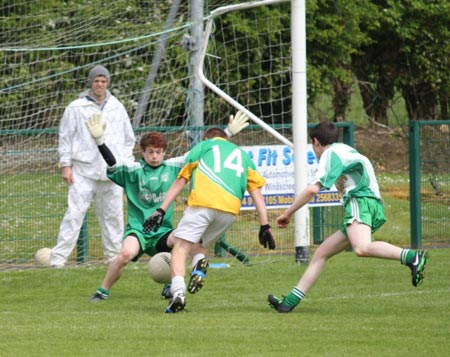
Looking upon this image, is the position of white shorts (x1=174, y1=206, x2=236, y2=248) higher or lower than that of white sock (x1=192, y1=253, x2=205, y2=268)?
higher

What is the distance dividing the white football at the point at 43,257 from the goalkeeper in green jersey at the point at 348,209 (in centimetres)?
473

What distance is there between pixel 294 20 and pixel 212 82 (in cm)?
216

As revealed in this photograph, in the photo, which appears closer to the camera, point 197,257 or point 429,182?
point 197,257

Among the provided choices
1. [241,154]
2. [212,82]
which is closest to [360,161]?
[241,154]

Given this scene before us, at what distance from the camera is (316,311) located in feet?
32.1

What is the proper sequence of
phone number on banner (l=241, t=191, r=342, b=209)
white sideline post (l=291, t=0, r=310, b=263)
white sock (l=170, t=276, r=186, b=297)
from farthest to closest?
phone number on banner (l=241, t=191, r=342, b=209)
white sideline post (l=291, t=0, r=310, b=263)
white sock (l=170, t=276, r=186, b=297)

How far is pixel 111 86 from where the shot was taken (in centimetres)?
1634

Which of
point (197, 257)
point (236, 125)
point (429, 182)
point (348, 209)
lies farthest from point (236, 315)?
point (429, 182)

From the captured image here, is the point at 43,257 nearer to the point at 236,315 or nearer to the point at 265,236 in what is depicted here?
the point at 265,236

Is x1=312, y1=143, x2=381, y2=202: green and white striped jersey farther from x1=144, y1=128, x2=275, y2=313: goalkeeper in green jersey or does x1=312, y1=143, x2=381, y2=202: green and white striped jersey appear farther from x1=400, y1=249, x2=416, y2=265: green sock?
x1=144, y1=128, x2=275, y2=313: goalkeeper in green jersey

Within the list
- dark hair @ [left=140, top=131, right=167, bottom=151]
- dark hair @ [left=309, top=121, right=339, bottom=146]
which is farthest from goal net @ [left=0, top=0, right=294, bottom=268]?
dark hair @ [left=309, top=121, right=339, bottom=146]

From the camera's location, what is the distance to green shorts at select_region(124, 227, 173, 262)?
35.4 feet

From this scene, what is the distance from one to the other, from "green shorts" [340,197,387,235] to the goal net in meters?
4.59

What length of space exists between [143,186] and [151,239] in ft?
1.59
